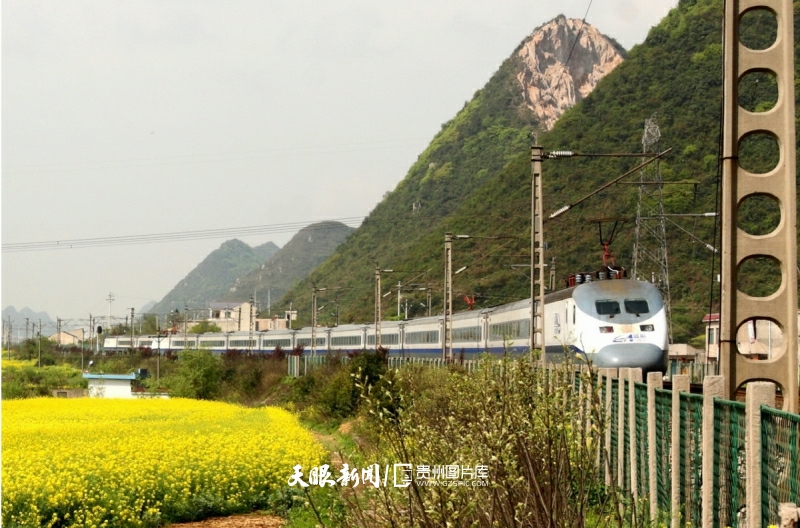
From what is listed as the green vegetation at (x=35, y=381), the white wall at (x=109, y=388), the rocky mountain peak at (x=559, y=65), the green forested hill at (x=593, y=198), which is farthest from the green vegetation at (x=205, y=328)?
the white wall at (x=109, y=388)

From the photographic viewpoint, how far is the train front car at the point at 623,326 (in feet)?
72.1

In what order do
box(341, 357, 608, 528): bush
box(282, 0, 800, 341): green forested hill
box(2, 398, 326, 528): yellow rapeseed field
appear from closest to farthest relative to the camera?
box(341, 357, 608, 528): bush
box(2, 398, 326, 528): yellow rapeseed field
box(282, 0, 800, 341): green forested hill

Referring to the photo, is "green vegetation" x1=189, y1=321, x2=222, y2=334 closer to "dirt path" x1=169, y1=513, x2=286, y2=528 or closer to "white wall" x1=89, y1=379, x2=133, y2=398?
"white wall" x1=89, y1=379, x2=133, y2=398

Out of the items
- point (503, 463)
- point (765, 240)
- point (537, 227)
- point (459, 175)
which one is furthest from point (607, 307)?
point (459, 175)

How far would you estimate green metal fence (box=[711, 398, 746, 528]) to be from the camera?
23.2 ft

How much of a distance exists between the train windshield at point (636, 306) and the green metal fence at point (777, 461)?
16197 mm

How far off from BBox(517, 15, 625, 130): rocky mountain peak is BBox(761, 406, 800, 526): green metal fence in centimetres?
10142

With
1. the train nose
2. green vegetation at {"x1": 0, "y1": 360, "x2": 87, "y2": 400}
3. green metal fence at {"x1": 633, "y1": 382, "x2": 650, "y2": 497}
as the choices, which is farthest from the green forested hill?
green metal fence at {"x1": 633, "y1": 382, "x2": 650, "y2": 497}

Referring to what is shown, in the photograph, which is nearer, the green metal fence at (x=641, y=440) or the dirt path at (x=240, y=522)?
the green metal fence at (x=641, y=440)

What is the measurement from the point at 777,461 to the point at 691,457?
206cm

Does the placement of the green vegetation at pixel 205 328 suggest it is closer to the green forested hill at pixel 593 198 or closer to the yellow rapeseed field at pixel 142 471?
the green forested hill at pixel 593 198

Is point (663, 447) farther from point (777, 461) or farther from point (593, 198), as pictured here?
point (593, 198)

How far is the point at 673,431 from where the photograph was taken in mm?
8641

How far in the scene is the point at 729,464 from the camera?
7.34 m
